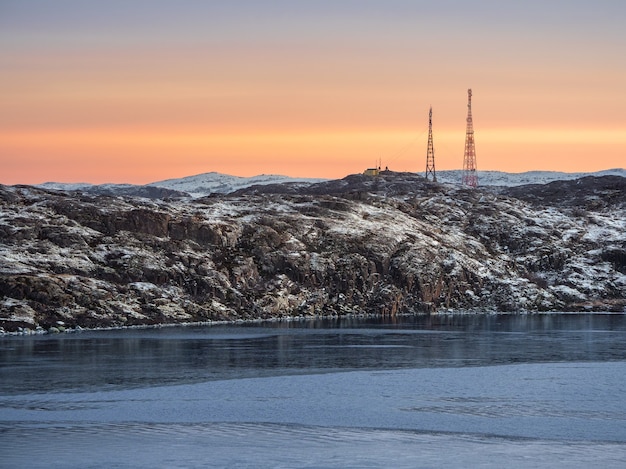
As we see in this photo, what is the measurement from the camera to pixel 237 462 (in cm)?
4156

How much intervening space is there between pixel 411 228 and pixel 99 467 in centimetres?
14004

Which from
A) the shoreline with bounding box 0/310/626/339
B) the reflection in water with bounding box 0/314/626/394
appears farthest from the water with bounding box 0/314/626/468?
the shoreline with bounding box 0/310/626/339

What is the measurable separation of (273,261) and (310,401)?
291ft

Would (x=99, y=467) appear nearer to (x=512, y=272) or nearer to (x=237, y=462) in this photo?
(x=237, y=462)

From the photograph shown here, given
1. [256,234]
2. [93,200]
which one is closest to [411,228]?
[256,234]

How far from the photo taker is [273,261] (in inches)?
5782

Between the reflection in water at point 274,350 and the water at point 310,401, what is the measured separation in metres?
0.26

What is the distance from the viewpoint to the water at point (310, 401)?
1714 inches

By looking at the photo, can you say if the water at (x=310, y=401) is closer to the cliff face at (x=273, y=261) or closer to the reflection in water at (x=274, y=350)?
the reflection in water at (x=274, y=350)

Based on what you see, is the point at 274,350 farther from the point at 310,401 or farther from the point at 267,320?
the point at 267,320

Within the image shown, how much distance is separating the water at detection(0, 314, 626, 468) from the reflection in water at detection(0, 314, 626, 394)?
0.86 ft

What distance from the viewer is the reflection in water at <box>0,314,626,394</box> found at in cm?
7044

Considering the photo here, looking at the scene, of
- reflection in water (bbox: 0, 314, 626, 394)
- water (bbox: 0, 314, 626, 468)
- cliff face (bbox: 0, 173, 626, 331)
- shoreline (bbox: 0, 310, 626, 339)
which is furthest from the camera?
cliff face (bbox: 0, 173, 626, 331)

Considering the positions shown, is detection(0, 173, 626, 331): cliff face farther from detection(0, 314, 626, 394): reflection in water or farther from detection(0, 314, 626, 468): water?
detection(0, 314, 626, 468): water
